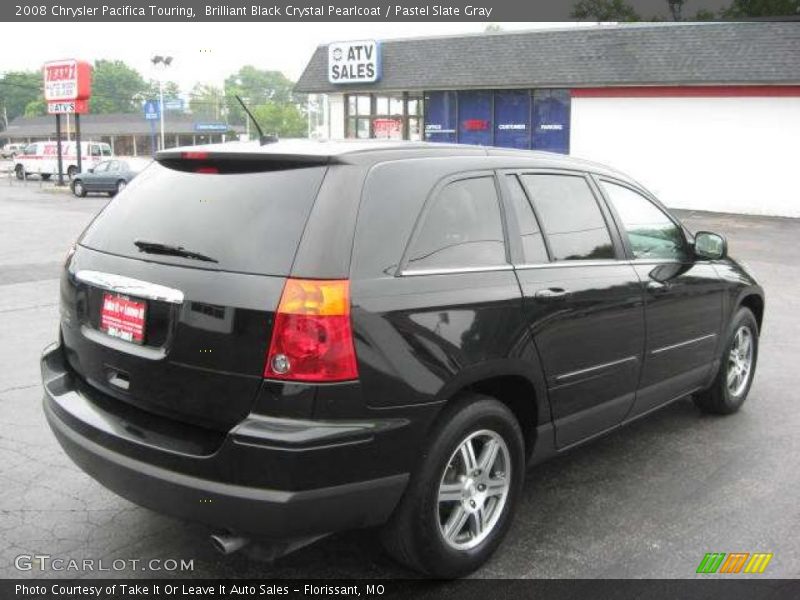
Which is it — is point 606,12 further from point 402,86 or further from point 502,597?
point 502,597

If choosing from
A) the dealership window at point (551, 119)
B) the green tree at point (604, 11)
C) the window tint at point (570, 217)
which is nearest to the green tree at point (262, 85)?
the green tree at point (604, 11)

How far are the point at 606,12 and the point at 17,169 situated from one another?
1242 inches

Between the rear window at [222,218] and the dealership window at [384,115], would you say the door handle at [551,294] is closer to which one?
the rear window at [222,218]

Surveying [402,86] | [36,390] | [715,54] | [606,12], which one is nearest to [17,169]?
[402,86]

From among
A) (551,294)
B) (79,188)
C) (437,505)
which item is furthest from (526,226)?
(79,188)

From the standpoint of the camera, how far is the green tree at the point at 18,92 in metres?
114

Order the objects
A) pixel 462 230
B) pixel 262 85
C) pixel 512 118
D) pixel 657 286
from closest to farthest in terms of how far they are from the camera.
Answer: pixel 462 230
pixel 657 286
pixel 512 118
pixel 262 85

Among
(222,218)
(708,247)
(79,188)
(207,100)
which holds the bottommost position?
(79,188)

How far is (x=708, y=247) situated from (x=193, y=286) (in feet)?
10.7

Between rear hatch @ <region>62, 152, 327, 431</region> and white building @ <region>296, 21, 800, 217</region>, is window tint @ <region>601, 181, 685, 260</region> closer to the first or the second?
rear hatch @ <region>62, 152, 327, 431</region>

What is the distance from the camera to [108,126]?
80.0 meters

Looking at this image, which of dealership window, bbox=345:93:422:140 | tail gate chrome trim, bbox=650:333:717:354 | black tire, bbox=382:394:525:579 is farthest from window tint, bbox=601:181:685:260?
dealership window, bbox=345:93:422:140

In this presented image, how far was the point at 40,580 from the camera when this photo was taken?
10.6ft

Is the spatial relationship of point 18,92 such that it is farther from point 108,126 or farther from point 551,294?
point 551,294
